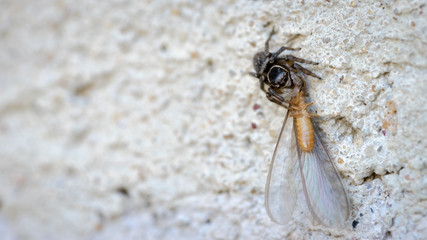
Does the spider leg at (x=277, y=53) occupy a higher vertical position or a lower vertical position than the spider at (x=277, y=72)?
higher

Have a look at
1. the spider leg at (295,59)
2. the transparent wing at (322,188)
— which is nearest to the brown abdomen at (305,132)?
the transparent wing at (322,188)

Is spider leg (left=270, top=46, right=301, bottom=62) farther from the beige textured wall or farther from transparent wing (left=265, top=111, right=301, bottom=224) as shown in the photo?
transparent wing (left=265, top=111, right=301, bottom=224)

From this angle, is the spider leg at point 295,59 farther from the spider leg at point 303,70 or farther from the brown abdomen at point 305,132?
the brown abdomen at point 305,132

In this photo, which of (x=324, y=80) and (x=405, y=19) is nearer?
(x=405, y=19)

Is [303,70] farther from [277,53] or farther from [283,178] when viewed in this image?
[283,178]

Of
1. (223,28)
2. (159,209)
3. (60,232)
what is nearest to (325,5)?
(223,28)

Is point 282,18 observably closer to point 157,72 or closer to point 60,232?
point 157,72
